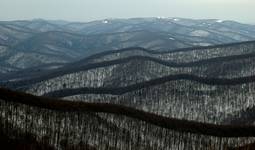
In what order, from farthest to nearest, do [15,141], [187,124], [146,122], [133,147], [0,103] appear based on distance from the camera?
[187,124]
[146,122]
[133,147]
[0,103]
[15,141]

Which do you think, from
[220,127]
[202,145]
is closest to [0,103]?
[202,145]

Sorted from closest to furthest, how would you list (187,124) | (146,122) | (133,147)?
(133,147) < (146,122) < (187,124)

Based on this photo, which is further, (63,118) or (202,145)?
(202,145)

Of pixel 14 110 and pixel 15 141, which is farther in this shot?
pixel 14 110

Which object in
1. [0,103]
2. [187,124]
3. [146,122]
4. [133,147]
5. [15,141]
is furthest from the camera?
[187,124]

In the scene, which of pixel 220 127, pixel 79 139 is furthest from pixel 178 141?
pixel 79 139

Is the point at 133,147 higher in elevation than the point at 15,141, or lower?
lower

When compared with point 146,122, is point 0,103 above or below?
above

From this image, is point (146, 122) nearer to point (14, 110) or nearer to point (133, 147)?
point (133, 147)

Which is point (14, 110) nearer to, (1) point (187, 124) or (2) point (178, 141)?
(2) point (178, 141)
